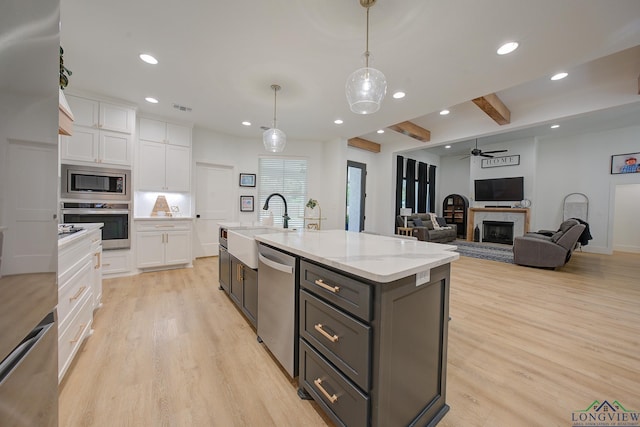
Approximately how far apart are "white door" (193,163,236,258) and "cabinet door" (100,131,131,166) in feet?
4.51

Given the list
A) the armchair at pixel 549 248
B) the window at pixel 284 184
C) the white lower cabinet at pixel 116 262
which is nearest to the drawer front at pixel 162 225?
the white lower cabinet at pixel 116 262

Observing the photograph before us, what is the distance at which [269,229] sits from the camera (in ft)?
9.31

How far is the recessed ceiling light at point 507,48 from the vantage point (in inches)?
90.0

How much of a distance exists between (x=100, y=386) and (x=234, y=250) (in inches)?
50.5

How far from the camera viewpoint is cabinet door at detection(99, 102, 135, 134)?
3.53 m

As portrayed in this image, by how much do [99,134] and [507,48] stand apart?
5.25 metres

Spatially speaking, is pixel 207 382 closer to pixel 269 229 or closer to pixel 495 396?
pixel 269 229

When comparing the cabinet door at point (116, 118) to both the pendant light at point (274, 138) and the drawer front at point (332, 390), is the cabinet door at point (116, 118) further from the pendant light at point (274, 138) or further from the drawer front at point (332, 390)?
the drawer front at point (332, 390)

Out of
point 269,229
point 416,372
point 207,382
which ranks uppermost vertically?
point 269,229

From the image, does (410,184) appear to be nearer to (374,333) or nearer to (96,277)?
(374,333)

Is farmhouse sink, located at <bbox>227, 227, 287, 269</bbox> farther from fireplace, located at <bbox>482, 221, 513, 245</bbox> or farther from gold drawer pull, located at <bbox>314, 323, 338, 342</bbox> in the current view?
fireplace, located at <bbox>482, 221, 513, 245</bbox>

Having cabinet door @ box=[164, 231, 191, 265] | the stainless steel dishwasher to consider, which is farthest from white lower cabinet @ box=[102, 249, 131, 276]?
Answer: the stainless steel dishwasher

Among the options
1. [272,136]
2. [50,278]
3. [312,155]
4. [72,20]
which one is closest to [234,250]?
[272,136]

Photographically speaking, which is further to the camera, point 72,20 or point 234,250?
point 234,250
